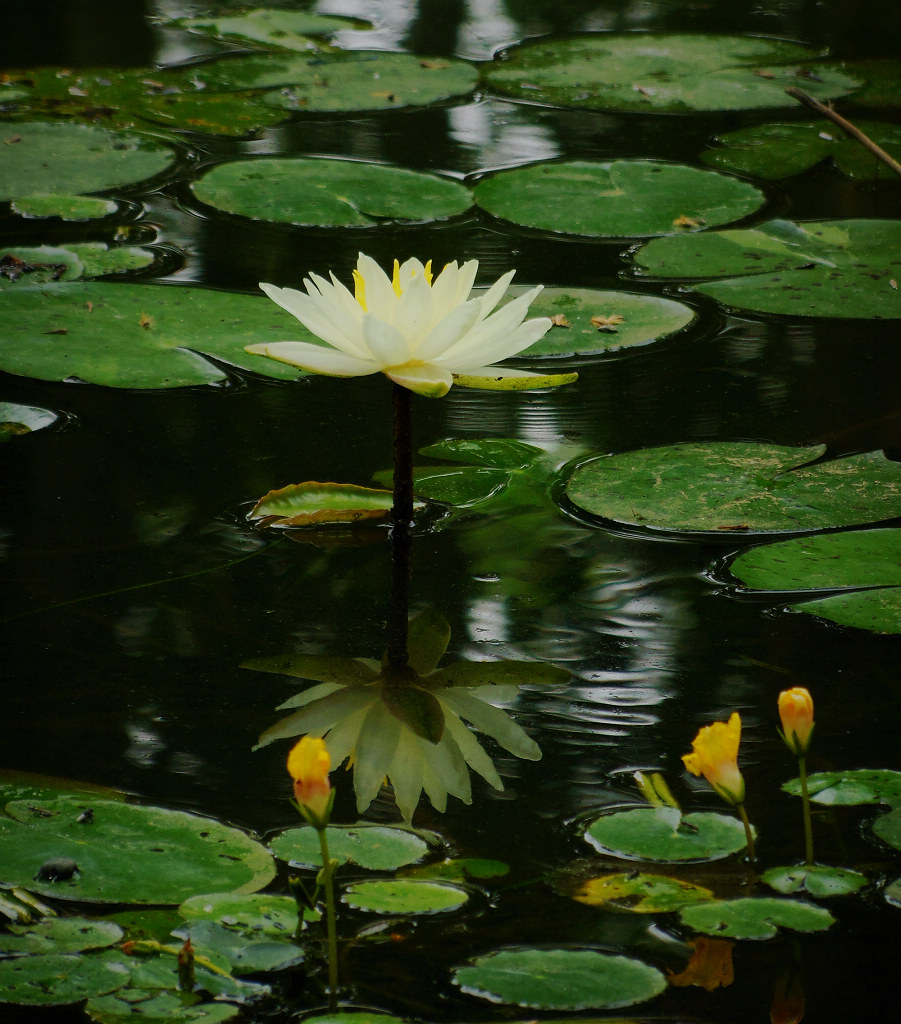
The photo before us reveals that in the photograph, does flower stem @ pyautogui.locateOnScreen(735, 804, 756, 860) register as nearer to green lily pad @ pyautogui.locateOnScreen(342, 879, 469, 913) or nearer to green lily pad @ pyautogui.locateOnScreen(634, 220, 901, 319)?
green lily pad @ pyautogui.locateOnScreen(342, 879, 469, 913)

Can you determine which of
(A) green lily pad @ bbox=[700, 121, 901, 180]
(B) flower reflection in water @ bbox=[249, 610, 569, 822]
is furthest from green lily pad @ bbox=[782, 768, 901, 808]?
(A) green lily pad @ bbox=[700, 121, 901, 180]

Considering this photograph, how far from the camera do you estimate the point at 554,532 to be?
2.03 metres

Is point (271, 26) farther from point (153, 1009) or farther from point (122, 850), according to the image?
point (153, 1009)

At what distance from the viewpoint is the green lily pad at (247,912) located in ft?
3.83

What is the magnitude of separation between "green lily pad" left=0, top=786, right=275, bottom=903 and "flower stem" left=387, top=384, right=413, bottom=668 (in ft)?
1.42

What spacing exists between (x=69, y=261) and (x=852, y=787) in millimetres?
2192

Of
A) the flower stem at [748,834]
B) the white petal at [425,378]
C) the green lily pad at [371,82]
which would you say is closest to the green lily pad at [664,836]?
the flower stem at [748,834]

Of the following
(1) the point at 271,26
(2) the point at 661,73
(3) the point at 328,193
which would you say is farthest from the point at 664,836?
(1) the point at 271,26

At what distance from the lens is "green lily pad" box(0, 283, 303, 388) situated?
2.45 m

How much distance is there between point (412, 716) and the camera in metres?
1.54

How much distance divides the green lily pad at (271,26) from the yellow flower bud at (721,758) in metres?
4.61

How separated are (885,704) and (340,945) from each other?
0.79 m

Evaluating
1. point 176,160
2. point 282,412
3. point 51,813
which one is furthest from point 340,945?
point 176,160

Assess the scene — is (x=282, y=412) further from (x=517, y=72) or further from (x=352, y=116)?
(x=517, y=72)
